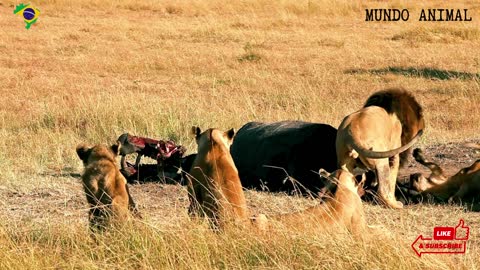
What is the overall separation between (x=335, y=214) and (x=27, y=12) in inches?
881

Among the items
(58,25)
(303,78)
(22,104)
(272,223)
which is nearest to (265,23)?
(58,25)

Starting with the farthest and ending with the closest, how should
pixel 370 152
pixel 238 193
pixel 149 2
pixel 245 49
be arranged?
pixel 149 2, pixel 245 49, pixel 370 152, pixel 238 193

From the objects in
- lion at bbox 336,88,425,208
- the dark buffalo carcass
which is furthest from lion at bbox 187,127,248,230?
the dark buffalo carcass

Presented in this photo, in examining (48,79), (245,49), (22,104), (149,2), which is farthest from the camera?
(149,2)

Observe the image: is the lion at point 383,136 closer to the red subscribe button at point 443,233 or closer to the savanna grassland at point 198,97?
the savanna grassland at point 198,97

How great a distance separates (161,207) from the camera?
6.53 metres

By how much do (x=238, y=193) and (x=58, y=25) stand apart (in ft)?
63.5

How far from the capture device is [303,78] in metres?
15.8

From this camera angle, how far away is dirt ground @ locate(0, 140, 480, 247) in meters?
5.97

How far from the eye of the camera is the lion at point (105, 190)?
5105 millimetres

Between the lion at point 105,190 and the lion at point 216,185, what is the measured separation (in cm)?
38

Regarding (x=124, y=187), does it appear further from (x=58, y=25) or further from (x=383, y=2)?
(x=383, y=2)

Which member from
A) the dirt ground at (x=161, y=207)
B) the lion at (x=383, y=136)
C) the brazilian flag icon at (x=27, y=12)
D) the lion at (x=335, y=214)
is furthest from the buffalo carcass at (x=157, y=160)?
the brazilian flag icon at (x=27, y=12)

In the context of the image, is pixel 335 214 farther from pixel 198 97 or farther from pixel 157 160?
pixel 198 97
